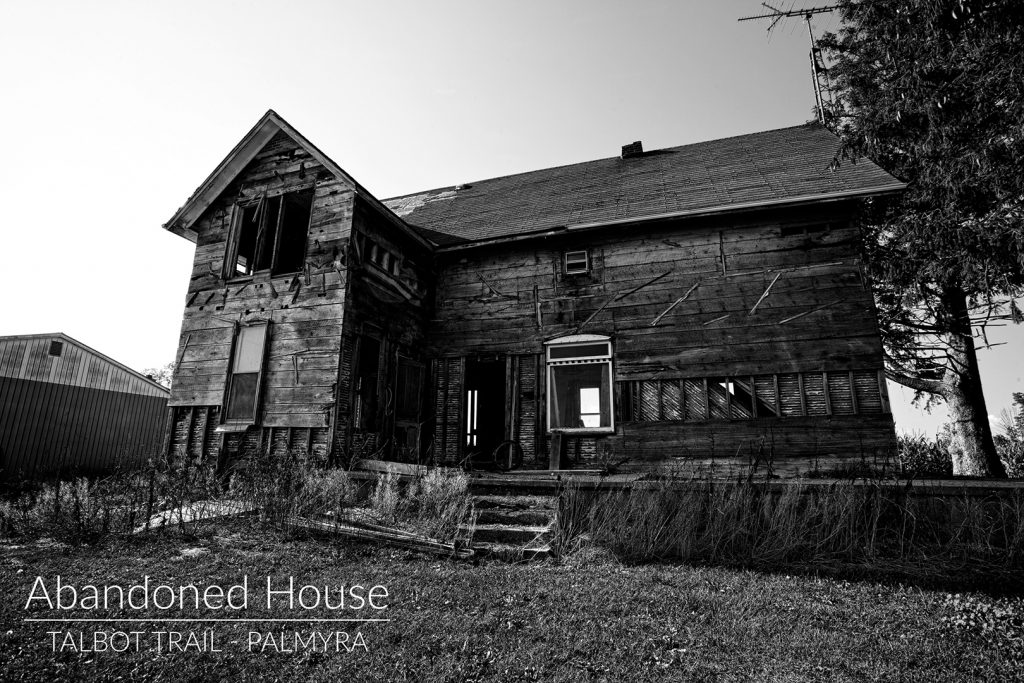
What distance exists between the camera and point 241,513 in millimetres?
7457

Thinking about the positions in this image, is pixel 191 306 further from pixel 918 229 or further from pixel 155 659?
pixel 918 229

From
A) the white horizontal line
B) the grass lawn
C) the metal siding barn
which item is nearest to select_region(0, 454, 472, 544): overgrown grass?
the grass lawn

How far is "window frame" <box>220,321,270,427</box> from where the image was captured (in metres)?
10.5

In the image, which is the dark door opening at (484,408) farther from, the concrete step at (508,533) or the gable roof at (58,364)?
the gable roof at (58,364)

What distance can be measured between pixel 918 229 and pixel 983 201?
1161 mm

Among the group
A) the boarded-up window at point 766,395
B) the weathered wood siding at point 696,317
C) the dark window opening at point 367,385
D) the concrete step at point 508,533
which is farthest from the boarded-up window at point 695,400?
the dark window opening at point 367,385

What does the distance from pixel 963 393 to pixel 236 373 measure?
1724 centimetres

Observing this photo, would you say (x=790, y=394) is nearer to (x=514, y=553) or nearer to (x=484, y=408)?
(x=514, y=553)

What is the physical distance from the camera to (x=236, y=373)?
11.0 m

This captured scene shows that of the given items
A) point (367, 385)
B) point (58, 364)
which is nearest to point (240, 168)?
point (367, 385)

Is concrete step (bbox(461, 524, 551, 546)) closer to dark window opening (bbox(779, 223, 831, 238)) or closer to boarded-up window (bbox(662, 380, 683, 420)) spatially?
boarded-up window (bbox(662, 380, 683, 420))

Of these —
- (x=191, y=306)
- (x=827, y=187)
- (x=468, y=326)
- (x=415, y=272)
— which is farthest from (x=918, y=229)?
(x=191, y=306)

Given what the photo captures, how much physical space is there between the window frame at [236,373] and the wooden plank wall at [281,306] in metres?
0.08

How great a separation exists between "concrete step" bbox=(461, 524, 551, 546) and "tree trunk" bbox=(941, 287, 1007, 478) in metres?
12.1
